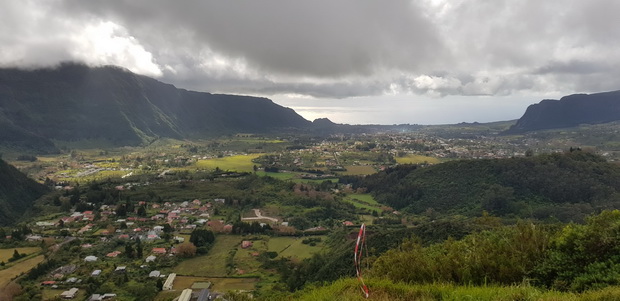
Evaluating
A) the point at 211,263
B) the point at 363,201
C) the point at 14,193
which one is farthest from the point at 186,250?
the point at 14,193

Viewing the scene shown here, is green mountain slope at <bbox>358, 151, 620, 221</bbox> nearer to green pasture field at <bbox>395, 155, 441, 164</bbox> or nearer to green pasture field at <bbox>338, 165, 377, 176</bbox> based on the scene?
green pasture field at <bbox>338, 165, 377, 176</bbox>

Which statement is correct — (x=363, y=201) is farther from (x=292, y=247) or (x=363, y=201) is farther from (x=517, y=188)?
(x=292, y=247)

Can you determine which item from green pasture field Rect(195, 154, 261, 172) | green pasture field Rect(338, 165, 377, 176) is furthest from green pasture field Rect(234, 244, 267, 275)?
green pasture field Rect(195, 154, 261, 172)

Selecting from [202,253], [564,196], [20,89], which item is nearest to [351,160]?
[564,196]

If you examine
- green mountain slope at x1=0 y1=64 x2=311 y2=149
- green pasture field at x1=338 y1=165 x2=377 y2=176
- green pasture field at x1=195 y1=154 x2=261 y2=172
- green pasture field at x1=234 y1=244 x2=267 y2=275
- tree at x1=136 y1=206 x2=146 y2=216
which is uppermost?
green mountain slope at x1=0 y1=64 x2=311 y2=149

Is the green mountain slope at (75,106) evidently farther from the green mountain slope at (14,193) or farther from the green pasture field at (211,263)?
the green pasture field at (211,263)

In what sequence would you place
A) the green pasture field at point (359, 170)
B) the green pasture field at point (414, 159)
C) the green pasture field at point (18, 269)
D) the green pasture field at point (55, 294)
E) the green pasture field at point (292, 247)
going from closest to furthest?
1. the green pasture field at point (55, 294)
2. the green pasture field at point (18, 269)
3. the green pasture field at point (292, 247)
4. the green pasture field at point (359, 170)
5. the green pasture field at point (414, 159)

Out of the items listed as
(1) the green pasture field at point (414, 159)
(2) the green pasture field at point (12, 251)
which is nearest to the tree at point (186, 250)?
(2) the green pasture field at point (12, 251)
